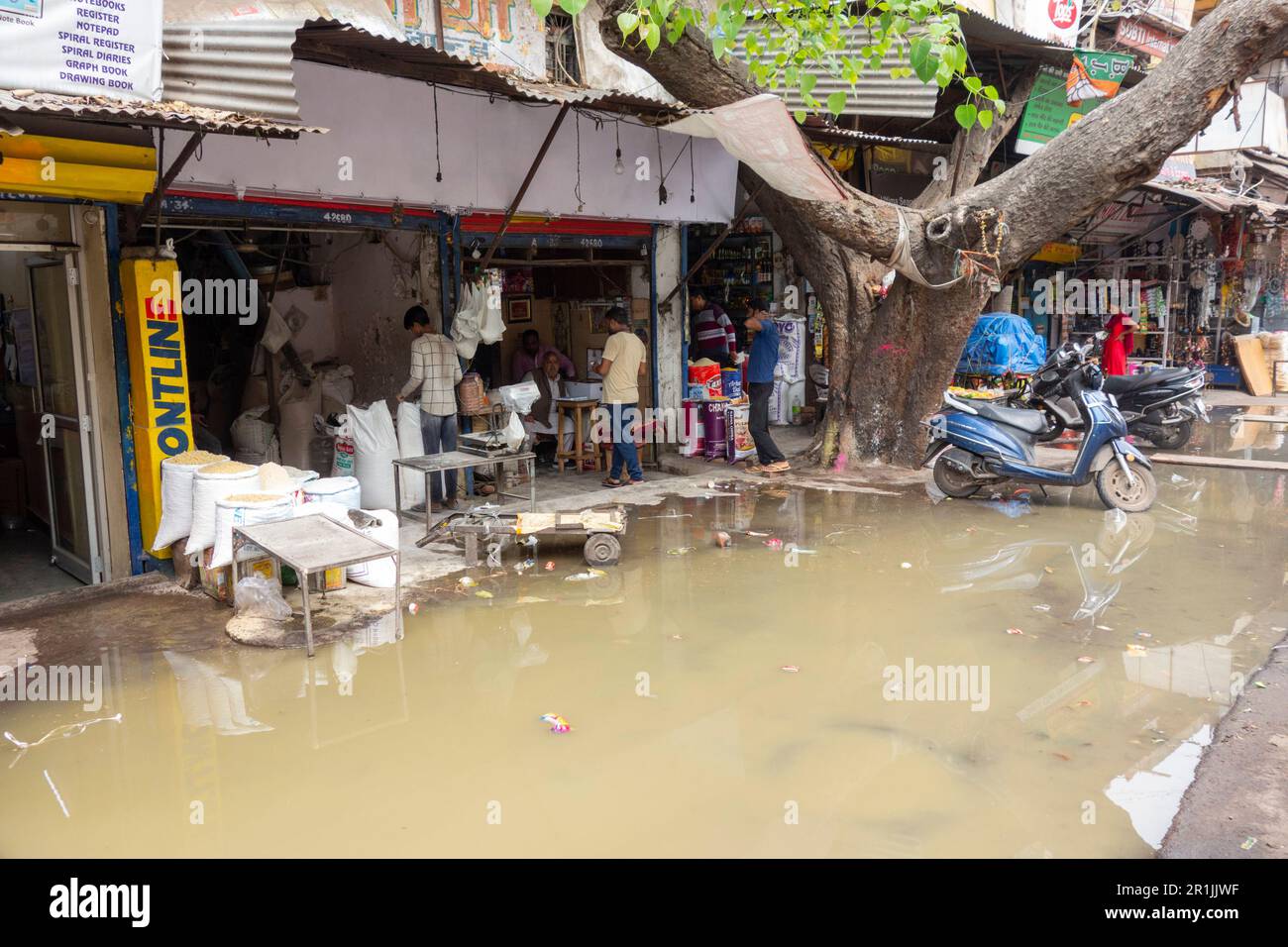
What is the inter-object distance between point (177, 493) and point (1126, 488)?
25.1 ft

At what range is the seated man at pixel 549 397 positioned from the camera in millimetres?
11258

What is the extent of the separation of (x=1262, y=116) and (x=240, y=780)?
74.4ft

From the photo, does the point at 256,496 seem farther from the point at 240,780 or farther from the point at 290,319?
the point at 290,319

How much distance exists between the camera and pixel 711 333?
13.1 meters

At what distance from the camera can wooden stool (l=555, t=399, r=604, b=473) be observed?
10992 millimetres

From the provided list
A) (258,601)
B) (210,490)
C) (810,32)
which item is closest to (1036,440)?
(810,32)

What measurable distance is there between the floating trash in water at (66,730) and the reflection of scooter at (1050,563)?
4968mm

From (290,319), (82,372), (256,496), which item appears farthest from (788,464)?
(82,372)

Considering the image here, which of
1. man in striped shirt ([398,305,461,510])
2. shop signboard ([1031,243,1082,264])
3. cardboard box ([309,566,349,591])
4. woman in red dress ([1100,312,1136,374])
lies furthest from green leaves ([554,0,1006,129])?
shop signboard ([1031,243,1082,264])

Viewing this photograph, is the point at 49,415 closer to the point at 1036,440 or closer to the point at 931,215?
the point at 931,215

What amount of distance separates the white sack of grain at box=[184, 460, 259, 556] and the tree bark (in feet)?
14.1
